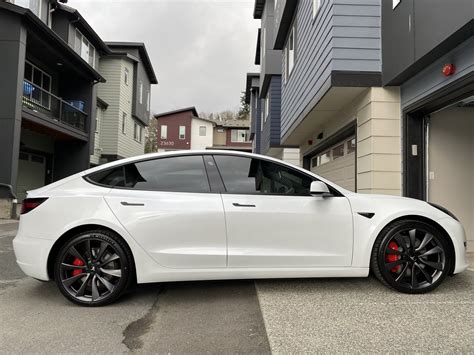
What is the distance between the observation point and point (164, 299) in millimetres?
3863

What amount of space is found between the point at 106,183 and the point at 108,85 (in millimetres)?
19701

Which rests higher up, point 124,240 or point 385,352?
point 124,240

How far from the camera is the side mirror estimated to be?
12.2 feet

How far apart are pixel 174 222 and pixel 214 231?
0.39 m

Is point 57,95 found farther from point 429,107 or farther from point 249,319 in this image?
point 249,319

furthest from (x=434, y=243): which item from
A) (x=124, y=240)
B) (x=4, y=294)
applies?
(x=4, y=294)

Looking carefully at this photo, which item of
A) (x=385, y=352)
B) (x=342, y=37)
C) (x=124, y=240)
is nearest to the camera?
(x=385, y=352)

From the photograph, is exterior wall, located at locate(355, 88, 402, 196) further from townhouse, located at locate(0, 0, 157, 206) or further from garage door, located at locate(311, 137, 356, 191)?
townhouse, located at locate(0, 0, 157, 206)

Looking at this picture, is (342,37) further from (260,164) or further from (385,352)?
(385,352)

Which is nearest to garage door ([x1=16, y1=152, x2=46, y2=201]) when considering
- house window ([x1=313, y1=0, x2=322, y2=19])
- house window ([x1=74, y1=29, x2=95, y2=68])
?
house window ([x1=74, y1=29, x2=95, y2=68])

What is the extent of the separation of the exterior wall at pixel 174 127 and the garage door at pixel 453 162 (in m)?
37.1

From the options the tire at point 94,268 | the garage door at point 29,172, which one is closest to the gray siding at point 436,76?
the tire at point 94,268

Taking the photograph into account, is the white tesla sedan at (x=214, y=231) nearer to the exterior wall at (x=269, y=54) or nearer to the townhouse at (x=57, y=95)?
the townhouse at (x=57, y=95)

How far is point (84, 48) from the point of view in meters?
18.8
